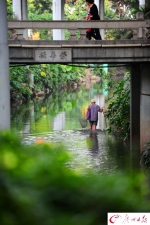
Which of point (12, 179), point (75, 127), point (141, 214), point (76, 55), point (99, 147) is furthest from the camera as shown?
point (75, 127)

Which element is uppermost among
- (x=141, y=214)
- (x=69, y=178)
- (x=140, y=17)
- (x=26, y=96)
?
(x=140, y=17)

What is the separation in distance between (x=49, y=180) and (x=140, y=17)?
44.7 feet

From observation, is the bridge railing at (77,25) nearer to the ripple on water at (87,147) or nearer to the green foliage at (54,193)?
the ripple on water at (87,147)

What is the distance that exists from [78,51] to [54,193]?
13441 mm

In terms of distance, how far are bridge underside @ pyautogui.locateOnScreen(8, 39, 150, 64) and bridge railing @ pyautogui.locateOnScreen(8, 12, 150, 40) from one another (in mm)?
250

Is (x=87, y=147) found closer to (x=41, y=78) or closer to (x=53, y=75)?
(x=41, y=78)

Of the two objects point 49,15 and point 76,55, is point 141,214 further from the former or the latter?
point 49,15

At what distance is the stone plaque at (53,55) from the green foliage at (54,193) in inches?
506

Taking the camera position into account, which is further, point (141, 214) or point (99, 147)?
point (99, 147)

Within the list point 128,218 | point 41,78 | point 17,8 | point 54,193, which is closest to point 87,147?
point 17,8

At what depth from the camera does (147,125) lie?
16172mm

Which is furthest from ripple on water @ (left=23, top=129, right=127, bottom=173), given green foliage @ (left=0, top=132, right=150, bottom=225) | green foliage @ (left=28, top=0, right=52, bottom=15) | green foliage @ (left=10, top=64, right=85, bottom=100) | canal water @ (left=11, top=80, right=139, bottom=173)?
green foliage @ (left=28, top=0, right=52, bottom=15)

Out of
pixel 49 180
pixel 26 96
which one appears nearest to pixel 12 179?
pixel 49 180

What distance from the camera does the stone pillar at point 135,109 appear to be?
17.4m
